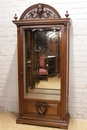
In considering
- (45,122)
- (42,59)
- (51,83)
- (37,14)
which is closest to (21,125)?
(45,122)

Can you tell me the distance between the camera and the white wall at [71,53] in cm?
239

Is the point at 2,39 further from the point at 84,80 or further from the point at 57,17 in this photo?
the point at 84,80

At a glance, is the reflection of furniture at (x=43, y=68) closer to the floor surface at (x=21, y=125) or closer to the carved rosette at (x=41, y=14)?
the carved rosette at (x=41, y=14)

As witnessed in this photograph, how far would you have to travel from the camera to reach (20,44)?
2250 mm

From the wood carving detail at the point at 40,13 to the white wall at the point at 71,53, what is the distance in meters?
0.22

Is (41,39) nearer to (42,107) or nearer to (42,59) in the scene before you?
(42,59)

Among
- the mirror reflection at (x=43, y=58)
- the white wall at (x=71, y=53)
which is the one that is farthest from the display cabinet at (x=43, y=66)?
the white wall at (x=71, y=53)

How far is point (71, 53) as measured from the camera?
246cm

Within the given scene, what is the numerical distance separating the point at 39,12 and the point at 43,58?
642mm

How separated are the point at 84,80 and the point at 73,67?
25cm

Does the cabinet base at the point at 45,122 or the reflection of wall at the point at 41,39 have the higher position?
the reflection of wall at the point at 41,39

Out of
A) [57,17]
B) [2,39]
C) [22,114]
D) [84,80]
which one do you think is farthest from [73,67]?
[2,39]

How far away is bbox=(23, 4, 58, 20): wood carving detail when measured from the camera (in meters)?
2.26

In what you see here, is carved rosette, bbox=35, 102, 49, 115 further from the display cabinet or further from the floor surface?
the floor surface
